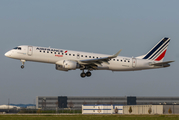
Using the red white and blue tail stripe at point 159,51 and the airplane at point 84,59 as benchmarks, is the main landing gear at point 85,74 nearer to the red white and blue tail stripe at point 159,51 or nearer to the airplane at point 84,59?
the airplane at point 84,59

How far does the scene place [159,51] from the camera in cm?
6425

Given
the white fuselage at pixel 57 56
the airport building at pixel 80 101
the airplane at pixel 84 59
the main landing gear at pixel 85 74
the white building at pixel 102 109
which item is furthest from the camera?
the airport building at pixel 80 101

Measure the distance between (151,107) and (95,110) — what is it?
14723 mm

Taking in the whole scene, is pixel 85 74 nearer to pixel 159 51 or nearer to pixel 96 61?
pixel 96 61

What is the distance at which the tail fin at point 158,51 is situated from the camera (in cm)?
6319

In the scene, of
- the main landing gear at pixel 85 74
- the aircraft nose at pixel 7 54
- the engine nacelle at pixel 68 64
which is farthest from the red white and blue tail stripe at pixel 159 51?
the aircraft nose at pixel 7 54

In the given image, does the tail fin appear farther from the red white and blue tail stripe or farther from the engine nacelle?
the engine nacelle

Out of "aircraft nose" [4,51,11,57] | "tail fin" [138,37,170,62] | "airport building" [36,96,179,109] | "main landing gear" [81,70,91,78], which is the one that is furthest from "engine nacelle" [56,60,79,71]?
"airport building" [36,96,179,109]

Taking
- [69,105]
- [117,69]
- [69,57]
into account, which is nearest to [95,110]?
[117,69]

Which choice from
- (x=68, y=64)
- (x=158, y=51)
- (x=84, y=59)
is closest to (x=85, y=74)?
(x=84, y=59)

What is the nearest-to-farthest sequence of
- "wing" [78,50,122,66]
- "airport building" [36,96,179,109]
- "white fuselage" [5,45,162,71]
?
"white fuselage" [5,45,162,71] → "wing" [78,50,122,66] → "airport building" [36,96,179,109]

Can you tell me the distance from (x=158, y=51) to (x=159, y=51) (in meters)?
0.23

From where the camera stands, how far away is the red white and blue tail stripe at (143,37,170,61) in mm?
63219

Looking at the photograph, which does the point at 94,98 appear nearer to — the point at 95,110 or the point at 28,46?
the point at 95,110
